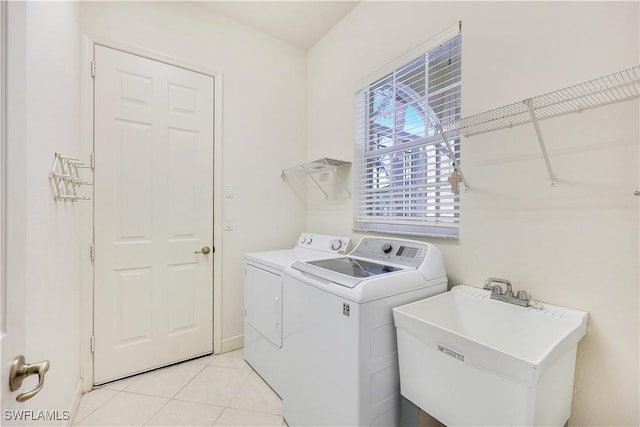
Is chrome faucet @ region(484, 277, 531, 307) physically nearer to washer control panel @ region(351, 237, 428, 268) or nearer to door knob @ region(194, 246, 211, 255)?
washer control panel @ region(351, 237, 428, 268)

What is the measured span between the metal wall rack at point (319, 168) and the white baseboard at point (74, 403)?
2080 millimetres

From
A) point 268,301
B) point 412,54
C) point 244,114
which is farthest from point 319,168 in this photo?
point 268,301

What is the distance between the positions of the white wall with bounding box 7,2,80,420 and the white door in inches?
9.1

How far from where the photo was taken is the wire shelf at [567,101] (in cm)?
101

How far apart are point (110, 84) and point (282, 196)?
4.97 ft

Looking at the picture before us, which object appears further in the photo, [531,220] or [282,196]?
[282,196]

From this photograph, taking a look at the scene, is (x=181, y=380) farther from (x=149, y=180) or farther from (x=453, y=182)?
(x=453, y=182)

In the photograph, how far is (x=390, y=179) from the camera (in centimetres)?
205

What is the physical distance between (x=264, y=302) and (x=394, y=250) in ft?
3.13

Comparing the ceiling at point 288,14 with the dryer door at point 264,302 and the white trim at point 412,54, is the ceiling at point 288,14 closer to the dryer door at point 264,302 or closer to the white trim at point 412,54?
the white trim at point 412,54

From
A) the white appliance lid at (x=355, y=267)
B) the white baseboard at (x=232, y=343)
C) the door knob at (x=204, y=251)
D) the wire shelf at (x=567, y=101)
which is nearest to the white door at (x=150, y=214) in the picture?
the door knob at (x=204, y=251)

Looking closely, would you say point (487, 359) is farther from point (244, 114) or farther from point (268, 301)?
point (244, 114)

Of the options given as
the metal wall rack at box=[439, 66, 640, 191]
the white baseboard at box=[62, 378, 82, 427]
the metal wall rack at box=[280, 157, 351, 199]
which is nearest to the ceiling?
the metal wall rack at box=[280, 157, 351, 199]

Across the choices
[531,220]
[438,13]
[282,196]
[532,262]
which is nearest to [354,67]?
[438,13]
